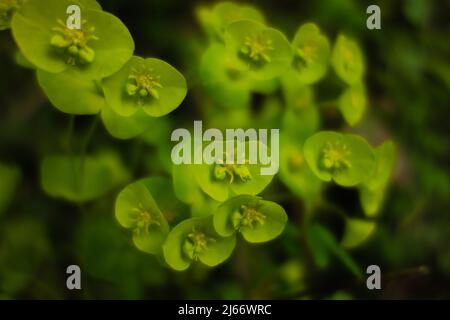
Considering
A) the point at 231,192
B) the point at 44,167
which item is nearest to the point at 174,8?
the point at 44,167

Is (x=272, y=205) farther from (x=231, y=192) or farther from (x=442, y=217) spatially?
(x=442, y=217)

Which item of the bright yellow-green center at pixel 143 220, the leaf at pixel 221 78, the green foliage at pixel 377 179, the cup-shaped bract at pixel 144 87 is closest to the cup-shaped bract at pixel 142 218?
the bright yellow-green center at pixel 143 220

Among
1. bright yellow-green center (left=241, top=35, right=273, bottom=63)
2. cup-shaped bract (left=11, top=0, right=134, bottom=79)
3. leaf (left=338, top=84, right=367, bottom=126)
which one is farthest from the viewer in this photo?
leaf (left=338, top=84, right=367, bottom=126)

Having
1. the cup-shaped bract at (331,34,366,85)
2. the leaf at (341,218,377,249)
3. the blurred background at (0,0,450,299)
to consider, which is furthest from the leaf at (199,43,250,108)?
the leaf at (341,218,377,249)

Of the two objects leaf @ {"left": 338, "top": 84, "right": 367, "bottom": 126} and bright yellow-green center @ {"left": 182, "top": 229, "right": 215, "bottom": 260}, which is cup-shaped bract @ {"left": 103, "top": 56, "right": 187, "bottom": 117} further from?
leaf @ {"left": 338, "top": 84, "right": 367, "bottom": 126}

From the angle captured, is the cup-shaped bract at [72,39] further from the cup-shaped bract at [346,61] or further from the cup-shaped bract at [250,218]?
the cup-shaped bract at [346,61]
